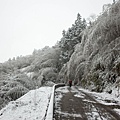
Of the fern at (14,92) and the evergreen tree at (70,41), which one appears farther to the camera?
the evergreen tree at (70,41)

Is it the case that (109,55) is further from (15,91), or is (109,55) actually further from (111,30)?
(15,91)

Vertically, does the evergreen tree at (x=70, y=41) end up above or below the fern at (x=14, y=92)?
above

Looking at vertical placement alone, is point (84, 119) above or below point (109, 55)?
below

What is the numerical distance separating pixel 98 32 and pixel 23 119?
38.1 feet

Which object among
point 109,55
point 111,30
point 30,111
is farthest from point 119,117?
point 111,30

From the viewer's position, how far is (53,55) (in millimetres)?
38375

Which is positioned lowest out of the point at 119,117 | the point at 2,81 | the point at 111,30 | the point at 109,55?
the point at 119,117

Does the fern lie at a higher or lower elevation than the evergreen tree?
lower

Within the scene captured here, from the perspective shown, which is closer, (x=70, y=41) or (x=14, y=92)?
(x=14, y=92)

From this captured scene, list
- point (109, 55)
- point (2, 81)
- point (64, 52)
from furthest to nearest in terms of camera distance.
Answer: point (64, 52) → point (2, 81) → point (109, 55)

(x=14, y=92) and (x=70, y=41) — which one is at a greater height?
(x=70, y=41)

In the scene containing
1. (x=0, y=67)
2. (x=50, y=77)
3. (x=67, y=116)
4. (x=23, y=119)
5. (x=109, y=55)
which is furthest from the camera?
(x=50, y=77)

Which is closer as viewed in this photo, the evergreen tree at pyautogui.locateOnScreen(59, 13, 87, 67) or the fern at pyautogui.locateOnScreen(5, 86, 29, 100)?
the fern at pyautogui.locateOnScreen(5, 86, 29, 100)

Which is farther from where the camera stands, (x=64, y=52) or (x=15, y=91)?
(x=64, y=52)
